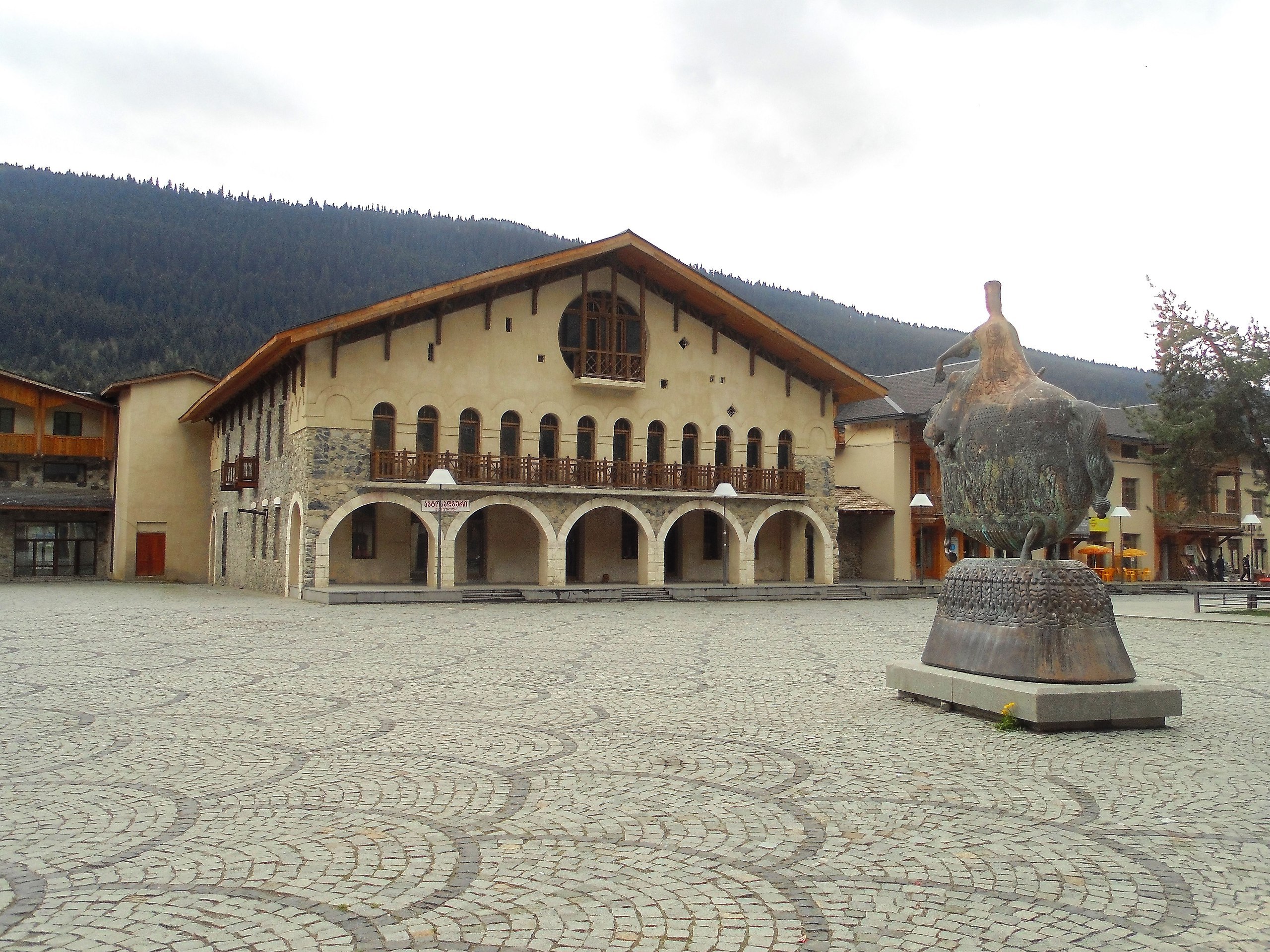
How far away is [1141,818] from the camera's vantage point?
17.6 ft

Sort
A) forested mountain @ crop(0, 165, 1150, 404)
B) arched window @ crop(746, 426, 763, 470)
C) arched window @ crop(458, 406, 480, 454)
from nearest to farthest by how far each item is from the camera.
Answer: arched window @ crop(458, 406, 480, 454)
arched window @ crop(746, 426, 763, 470)
forested mountain @ crop(0, 165, 1150, 404)

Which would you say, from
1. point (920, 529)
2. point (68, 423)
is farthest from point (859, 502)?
point (68, 423)

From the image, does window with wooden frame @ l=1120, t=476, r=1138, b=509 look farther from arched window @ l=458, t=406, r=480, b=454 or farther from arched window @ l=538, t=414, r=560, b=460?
arched window @ l=458, t=406, r=480, b=454

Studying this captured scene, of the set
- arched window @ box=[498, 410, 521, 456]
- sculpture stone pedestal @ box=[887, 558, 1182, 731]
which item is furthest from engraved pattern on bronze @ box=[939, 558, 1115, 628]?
arched window @ box=[498, 410, 521, 456]

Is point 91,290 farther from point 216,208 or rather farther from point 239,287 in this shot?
point 216,208

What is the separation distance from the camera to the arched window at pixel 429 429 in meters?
27.2

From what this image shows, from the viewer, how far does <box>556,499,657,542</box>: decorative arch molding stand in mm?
→ 28234

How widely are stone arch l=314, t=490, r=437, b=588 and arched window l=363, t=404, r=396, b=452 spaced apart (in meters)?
1.29

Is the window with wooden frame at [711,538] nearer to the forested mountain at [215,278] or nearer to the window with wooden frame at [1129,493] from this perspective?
the window with wooden frame at [1129,493]

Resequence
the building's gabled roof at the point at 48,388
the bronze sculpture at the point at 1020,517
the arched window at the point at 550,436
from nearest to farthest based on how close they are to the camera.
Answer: the bronze sculpture at the point at 1020,517, the arched window at the point at 550,436, the building's gabled roof at the point at 48,388

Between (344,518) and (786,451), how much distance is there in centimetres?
1350

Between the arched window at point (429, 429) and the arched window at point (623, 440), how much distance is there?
534cm

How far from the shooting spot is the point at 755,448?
32156mm

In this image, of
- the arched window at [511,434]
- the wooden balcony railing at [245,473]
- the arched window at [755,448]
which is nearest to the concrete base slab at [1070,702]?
the arched window at [511,434]
